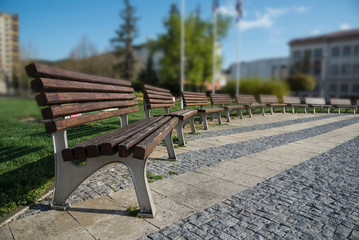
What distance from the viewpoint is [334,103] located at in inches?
656

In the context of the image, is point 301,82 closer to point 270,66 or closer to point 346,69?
point 346,69

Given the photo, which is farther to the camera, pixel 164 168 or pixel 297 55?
pixel 297 55

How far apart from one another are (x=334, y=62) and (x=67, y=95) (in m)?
60.5

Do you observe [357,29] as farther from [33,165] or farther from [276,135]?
[33,165]

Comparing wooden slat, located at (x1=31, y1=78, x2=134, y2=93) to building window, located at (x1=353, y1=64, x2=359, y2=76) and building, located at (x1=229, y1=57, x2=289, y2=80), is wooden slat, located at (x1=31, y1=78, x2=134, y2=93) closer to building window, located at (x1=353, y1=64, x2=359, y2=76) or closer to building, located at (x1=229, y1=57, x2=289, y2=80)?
building window, located at (x1=353, y1=64, x2=359, y2=76)

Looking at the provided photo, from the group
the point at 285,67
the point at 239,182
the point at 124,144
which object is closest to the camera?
the point at 124,144

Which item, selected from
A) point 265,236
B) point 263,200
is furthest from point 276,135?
point 265,236

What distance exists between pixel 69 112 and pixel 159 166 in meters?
1.63

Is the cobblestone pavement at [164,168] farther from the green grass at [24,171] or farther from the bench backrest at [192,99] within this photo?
the bench backrest at [192,99]

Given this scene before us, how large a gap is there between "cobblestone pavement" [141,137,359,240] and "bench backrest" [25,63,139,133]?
115 centimetres

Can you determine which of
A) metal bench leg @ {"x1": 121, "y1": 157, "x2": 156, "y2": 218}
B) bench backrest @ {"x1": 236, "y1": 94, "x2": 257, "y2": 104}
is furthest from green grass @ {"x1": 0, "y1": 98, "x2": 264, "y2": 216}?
bench backrest @ {"x1": 236, "y1": 94, "x2": 257, "y2": 104}

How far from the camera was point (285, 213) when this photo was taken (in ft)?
8.08

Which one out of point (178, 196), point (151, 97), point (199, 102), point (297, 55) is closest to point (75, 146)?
point (178, 196)

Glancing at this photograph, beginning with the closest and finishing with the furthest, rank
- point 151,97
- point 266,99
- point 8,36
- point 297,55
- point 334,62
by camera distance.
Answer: point 151,97 < point 266,99 < point 334,62 < point 297,55 < point 8,36
